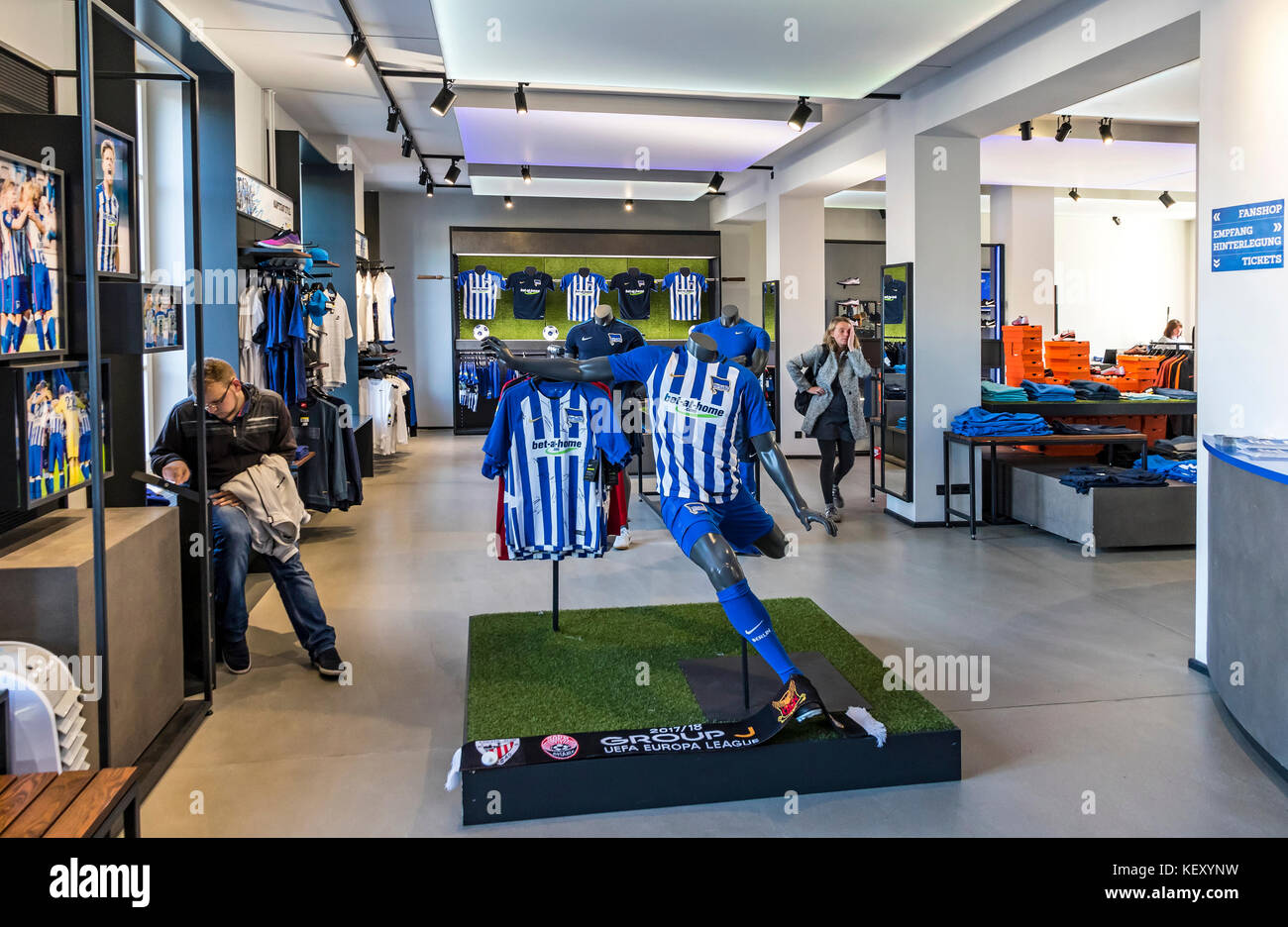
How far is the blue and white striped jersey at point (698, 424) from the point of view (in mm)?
3737

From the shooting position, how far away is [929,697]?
4.21m

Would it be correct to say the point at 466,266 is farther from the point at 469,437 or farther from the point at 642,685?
the point at 642,685

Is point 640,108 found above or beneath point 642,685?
above

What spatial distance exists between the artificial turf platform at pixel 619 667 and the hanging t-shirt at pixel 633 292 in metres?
10.7

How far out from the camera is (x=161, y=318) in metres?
3.84

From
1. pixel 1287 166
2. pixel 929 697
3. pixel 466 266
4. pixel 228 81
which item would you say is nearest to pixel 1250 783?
pixel 929 697

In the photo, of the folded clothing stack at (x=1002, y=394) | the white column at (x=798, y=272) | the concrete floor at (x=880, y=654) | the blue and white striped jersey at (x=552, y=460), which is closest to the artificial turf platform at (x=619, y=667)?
the concrete floor at (x=880, y=654)

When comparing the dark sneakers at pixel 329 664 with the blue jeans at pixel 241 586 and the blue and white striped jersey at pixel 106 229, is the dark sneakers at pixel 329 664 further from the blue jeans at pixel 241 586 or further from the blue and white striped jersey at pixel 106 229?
the blue and white striped jersey at pixel 106 229

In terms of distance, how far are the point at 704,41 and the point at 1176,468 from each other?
462cm

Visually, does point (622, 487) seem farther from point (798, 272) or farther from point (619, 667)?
point (798, 272)

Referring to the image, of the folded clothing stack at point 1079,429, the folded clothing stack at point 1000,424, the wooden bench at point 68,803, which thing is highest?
the folded clothing stack at point 1000,424

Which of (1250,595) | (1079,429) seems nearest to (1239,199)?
(1250,595)

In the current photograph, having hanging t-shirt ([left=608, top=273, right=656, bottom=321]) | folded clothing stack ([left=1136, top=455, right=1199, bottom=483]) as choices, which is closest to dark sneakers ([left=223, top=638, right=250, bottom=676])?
folded clothing stack ([left=1136, top=455, right=1199, bottom=483])

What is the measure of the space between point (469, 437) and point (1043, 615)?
10.5m
